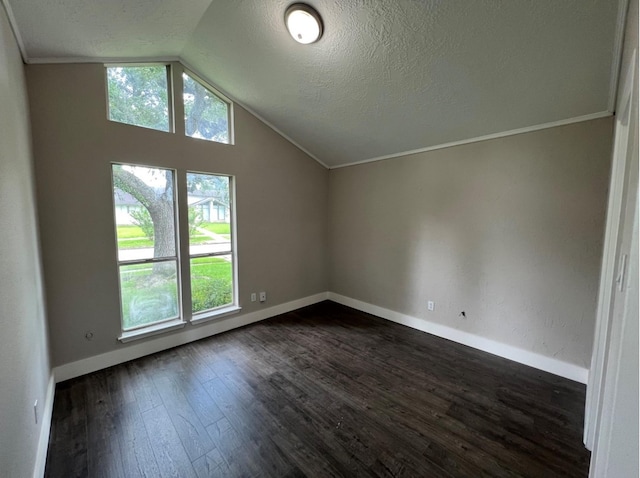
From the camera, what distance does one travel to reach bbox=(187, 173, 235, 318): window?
123 inches

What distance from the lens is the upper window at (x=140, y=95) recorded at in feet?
8.39

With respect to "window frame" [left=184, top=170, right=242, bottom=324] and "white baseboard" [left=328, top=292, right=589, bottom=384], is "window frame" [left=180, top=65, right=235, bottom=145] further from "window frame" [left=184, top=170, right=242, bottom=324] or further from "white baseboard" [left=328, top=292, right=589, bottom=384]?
"white baseboard" [left=328, top=292, right=589, bottom=384]

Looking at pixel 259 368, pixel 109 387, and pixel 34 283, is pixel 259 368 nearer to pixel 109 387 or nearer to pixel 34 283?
pixel 109 387

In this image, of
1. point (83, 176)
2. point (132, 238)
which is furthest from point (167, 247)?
point (83, 176)

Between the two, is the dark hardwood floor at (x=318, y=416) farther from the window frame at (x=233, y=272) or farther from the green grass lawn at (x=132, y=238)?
the green grass lawn at (x=132, y=238)

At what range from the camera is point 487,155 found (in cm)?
278

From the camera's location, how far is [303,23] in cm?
196

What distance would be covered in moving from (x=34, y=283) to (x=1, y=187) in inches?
38.2

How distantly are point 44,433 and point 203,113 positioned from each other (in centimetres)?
311

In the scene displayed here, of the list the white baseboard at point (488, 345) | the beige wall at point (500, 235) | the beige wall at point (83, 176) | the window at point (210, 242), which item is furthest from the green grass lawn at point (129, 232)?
the white baseboard at point (488, 345)

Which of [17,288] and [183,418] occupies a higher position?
[17,288]

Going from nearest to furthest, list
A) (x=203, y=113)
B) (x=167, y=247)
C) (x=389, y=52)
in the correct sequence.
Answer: (x=389, y=52)
(x=167, y=247)
(x=203, y=113)

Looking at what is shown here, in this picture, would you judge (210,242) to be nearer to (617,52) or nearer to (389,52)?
(389,52)

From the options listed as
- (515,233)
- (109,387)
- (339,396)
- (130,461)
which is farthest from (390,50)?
(109,387)
